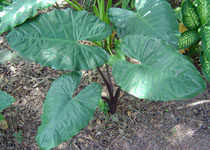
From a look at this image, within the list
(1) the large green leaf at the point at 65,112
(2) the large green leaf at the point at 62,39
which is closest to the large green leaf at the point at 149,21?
(2) the large green leaf at the point at 62,39

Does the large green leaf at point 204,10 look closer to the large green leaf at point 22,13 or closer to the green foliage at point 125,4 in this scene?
the green foliage at point 125,4

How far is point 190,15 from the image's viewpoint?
144 centimetres

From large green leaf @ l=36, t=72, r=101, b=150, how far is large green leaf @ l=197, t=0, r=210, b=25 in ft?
2.90

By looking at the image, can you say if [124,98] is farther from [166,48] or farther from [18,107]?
[18,107]

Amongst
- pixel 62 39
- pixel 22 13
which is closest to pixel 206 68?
pixel 62 39

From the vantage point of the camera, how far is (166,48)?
3.37 ft

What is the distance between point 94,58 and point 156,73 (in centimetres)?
36

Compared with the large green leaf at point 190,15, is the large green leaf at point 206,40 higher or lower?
lower

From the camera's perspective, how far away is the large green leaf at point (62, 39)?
1.14 meters

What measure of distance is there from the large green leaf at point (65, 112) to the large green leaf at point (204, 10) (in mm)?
884

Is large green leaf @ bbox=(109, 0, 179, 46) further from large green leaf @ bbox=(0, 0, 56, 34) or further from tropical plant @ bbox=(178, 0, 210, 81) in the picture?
large green leaf @ bbox=(0, 0, 56, 34)

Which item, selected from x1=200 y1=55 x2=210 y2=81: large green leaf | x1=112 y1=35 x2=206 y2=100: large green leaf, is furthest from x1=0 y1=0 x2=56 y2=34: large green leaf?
x1=200 y1=55 x2=210 y2=81: large green leaf

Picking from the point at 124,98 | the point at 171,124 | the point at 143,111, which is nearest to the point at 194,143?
the point at 171,124

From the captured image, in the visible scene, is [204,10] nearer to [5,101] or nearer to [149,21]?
[149,21]
